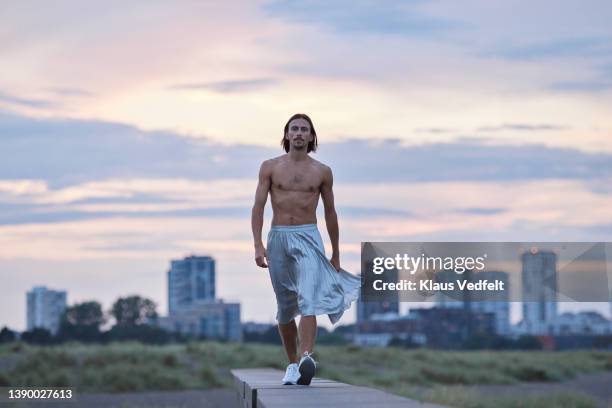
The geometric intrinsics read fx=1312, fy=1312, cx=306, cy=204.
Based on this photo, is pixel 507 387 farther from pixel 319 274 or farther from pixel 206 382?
pixel 319 274

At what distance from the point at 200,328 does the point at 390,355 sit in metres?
22.0

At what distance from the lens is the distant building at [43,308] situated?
55.2 meters

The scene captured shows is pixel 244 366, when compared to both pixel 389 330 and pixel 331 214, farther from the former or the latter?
pixel 389 330

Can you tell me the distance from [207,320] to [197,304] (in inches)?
78.0

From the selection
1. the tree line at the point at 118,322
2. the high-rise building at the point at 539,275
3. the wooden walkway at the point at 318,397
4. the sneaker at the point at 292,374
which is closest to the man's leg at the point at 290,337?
the wooden walkway at the point at 318,397

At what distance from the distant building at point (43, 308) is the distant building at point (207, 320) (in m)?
4.49

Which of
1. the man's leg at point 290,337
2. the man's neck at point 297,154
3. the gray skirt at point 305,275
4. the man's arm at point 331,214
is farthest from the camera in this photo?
the man's leg at point 290,337

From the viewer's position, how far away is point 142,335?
173 feet

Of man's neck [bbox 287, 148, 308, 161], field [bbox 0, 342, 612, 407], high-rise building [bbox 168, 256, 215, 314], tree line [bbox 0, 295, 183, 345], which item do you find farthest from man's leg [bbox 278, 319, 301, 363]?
high-rise building [bbox 168, 256, 215, 314]

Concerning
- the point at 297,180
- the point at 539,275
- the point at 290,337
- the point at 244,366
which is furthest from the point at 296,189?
the point at 244,366

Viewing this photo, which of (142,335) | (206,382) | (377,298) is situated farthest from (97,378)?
(142,335)

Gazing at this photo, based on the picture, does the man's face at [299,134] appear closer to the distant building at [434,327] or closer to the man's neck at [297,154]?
the man's neck at [297,154]

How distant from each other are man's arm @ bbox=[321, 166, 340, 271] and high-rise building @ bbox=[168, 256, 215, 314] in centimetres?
4520

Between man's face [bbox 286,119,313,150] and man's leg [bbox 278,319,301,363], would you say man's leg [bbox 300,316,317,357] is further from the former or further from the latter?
man's face [bbox 286,119,313,150]
